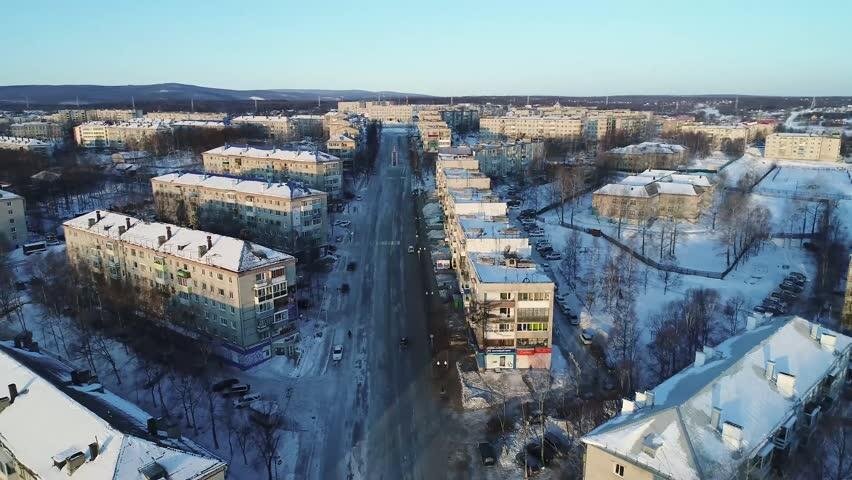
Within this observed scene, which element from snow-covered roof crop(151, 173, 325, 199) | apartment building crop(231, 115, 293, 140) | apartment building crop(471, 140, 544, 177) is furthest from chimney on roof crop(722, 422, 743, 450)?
apartment building crop(231, 115, 293, 140)

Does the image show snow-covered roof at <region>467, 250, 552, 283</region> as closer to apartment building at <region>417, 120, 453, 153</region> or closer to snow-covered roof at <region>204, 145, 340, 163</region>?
snow-covered roof at <region>204, 145, 340, 163</region>

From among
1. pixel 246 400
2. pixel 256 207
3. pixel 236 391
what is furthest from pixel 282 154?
pixel 246 400

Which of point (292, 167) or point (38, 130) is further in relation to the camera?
point (38, 130)

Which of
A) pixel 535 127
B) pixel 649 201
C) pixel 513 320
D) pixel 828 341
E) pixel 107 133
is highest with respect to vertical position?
pixel 535 127

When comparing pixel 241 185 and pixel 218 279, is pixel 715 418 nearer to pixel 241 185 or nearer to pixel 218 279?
pixel 218 279

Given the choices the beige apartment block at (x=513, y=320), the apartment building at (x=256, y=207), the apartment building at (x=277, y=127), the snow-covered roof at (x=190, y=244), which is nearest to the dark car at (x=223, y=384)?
the snow-covered roof at (x=190, y=244)

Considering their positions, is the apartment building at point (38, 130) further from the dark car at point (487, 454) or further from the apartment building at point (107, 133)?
the dark car at point (487, 454)
